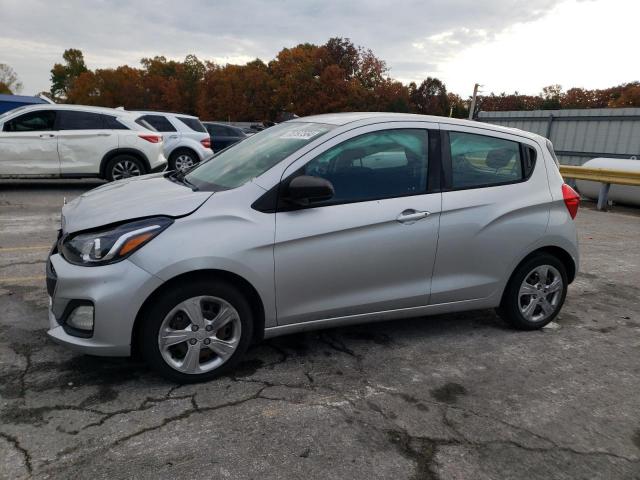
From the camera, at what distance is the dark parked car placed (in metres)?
16.5

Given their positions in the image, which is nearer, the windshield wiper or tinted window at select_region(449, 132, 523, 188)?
the windshield wiper

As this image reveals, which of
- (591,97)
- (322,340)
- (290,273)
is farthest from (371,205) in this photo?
(591,97)

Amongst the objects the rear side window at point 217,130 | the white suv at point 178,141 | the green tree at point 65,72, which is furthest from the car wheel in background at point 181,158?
the green tree at point 65,72

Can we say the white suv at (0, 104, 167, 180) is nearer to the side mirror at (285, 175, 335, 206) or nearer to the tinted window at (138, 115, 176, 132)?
the tinted window at (138, 115, 176, 132)

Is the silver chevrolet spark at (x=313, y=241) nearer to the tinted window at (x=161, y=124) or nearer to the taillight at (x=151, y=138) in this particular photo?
the taillight at (x=151, y=138)

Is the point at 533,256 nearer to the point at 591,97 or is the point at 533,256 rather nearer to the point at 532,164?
the point at 532,164

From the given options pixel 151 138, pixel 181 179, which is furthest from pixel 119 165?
pixel 181 179

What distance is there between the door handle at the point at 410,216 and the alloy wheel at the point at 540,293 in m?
1.18

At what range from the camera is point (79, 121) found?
34.2 ft

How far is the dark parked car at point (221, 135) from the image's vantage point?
16.5 m

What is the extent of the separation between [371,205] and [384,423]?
1414mm

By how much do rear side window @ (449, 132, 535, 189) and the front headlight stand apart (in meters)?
2.17

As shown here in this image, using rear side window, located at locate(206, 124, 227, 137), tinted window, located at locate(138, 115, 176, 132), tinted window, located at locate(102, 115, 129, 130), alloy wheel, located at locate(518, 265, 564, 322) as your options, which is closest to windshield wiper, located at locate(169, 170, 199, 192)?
alloy wheel, located at locate(518, 265, 564, 322)

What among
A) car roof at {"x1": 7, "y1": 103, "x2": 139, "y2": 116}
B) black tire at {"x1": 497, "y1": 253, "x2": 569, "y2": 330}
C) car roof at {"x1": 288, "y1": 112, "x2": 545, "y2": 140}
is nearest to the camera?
car roof at {"x1": 288, "y1": 112, "x2": 545, "y2": 140}
